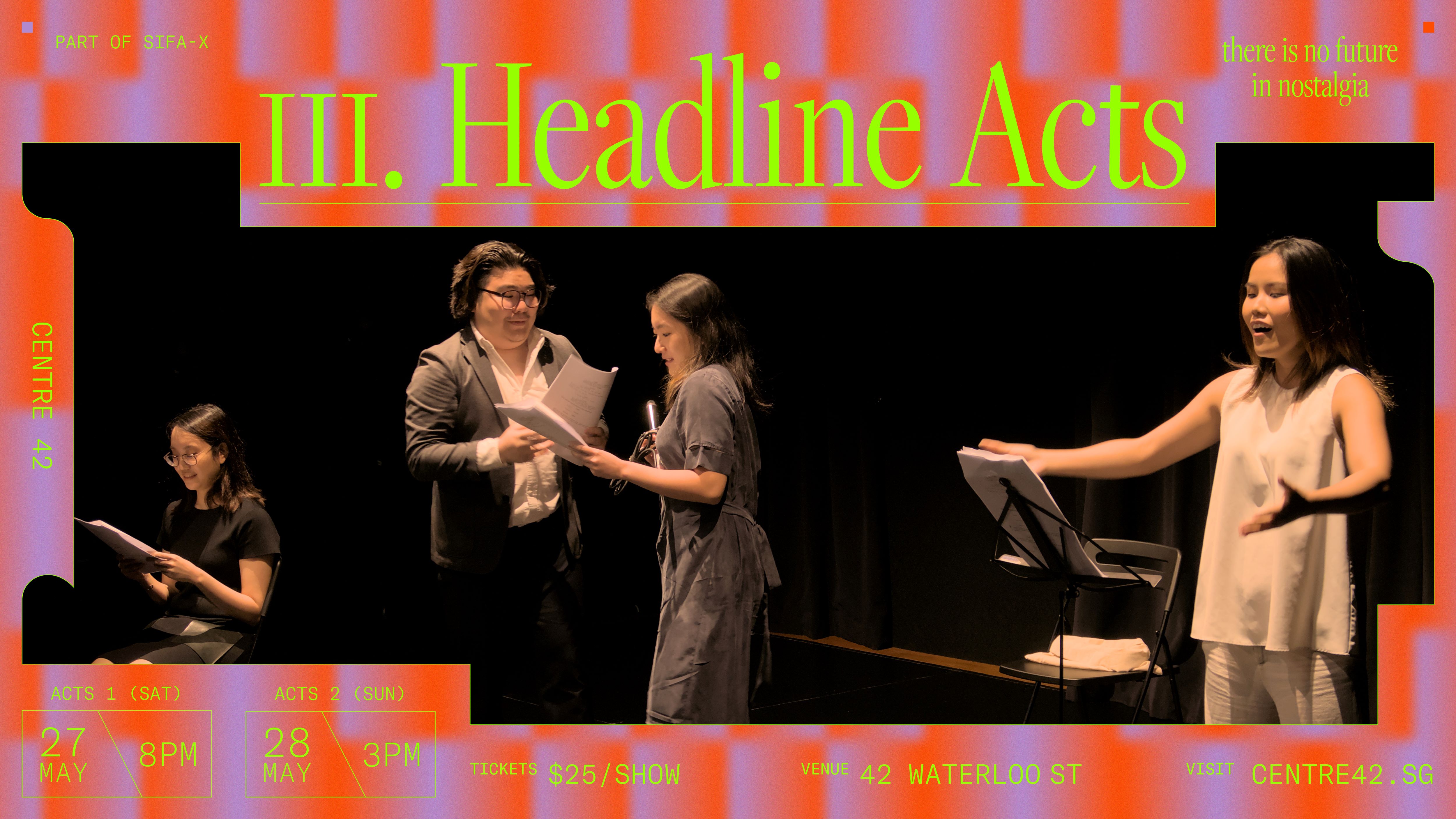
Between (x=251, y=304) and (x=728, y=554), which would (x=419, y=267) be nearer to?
(x=251, y=304)

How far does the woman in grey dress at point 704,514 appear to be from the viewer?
2461 mm

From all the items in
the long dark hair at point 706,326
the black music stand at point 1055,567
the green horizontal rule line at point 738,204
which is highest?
the green horizontal rule line at point 738,204

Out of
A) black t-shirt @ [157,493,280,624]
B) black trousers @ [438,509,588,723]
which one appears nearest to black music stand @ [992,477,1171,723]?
black trousers @ [438,509,588,723]

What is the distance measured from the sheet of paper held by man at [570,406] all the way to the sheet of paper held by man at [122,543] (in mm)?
912

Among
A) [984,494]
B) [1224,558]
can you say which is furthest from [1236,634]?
[984,494]

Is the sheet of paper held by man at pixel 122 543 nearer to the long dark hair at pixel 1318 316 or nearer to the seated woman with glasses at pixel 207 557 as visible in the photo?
the seated woman with glasses at pixel 207 557

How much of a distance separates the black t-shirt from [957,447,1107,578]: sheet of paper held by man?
5.82 feet

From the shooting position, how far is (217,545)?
9.27 ft

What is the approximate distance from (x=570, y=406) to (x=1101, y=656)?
1549mm

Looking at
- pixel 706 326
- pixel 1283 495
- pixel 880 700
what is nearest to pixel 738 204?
pixel 706 326

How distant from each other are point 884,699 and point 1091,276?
1800 mm

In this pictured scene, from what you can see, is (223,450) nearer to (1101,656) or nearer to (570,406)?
(570,406)

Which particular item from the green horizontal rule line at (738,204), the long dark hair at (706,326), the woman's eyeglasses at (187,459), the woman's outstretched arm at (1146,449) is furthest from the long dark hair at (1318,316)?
the woman's eyeglasses at (187,459)

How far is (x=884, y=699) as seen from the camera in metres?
4.17
